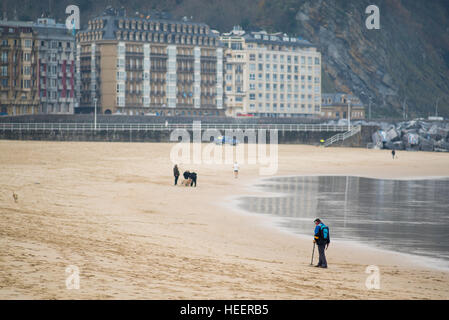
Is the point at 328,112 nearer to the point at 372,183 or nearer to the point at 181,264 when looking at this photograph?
the point at 372,183

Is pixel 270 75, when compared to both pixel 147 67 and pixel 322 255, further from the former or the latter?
pixel 322 255

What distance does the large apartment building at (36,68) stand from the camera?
123 metres

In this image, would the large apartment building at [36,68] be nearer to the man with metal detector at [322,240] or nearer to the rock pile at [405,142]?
the rock pile at [405,142]

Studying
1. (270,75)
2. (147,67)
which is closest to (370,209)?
(147,67)

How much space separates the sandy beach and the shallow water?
5.23 feet

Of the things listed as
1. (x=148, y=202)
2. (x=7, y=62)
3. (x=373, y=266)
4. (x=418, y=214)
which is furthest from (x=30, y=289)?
(x=7, y=62)

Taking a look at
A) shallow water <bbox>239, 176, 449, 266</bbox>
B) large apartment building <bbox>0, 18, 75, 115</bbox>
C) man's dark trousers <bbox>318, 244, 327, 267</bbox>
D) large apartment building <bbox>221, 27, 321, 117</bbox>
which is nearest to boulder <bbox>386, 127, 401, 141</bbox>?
shallow water <bbox>239, 176, 449, 266</bbox>

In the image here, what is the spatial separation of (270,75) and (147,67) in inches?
1277

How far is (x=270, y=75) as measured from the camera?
164m

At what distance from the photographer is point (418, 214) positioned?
34875 millimetres

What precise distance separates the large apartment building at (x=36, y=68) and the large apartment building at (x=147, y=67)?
7.11 metres

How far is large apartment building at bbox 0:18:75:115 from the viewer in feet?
402

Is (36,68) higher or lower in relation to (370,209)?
higher

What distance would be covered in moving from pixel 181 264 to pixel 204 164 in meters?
42.9
